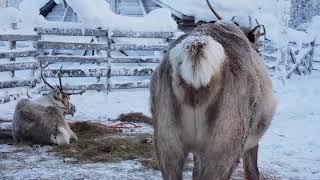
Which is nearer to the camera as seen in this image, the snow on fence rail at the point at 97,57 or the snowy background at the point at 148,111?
the snowy background at the point at 148,111

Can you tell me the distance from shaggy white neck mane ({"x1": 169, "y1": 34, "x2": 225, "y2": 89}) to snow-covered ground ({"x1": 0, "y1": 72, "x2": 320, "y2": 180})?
2.75 meters

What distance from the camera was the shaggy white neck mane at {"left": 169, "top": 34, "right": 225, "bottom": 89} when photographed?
284 cm

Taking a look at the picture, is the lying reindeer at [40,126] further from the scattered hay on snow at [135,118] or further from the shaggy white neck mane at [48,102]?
the scattered hay on snow at [135,118]

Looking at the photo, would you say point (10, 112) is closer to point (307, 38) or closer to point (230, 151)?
point (230, 151)

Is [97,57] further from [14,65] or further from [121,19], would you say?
[121,19]

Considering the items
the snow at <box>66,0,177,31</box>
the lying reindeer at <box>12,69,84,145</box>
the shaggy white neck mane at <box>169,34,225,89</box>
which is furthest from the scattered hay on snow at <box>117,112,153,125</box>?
the shaggy white neck mane at <box>169,34,225,89</box>

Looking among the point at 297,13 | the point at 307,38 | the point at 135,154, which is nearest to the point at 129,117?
the point at 135,154

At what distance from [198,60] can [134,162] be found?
3421 mm

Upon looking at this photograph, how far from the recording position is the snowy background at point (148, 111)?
5.75 meters

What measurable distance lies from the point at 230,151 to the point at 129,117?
6.08 meters

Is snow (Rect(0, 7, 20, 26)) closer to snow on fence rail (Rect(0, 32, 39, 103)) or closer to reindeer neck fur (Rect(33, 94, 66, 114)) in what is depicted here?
snow on fence rail (Rect(0, 32, 39, 103))

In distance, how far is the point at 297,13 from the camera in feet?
124

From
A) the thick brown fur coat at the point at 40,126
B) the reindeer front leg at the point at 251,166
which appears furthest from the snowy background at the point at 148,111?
the reindeer front leg at the point at 251,166

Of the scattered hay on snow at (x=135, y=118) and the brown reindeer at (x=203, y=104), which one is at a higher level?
the brown reindeer at (x=203, y=104)
